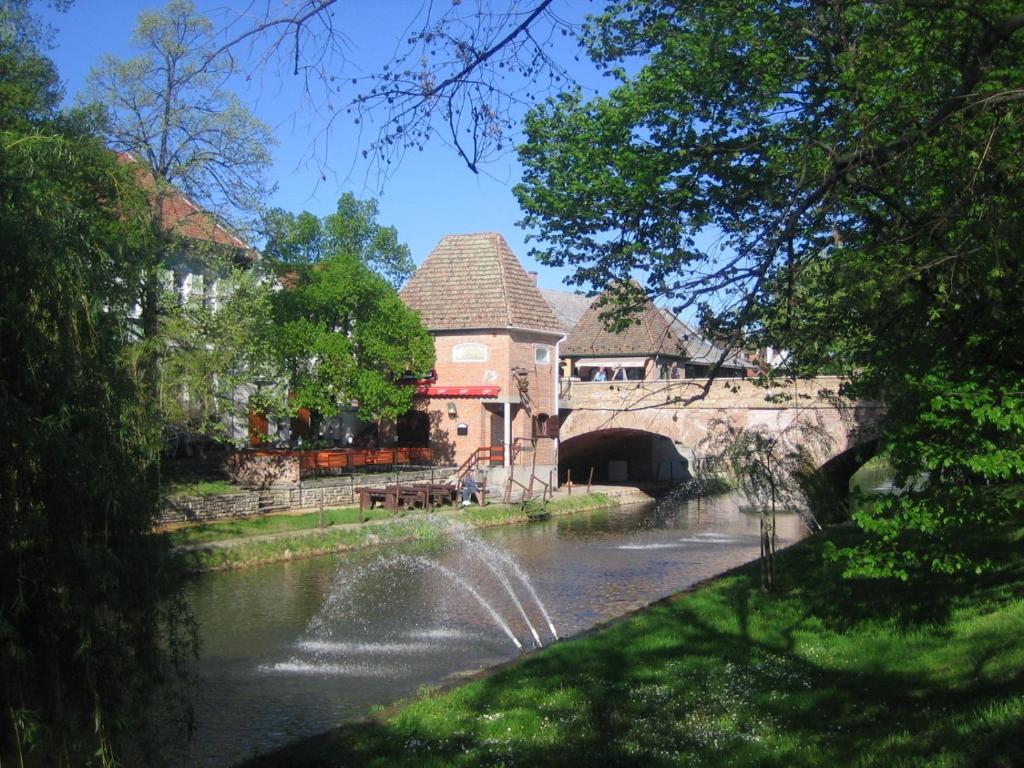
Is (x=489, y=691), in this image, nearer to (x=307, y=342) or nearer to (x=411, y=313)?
(x=307, y=342)

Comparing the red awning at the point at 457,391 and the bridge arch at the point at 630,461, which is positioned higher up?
the red awning at the point at 457,391

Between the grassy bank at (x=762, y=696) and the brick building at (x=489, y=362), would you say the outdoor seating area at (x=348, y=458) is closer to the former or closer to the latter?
the brick building at (x=489, y=362)

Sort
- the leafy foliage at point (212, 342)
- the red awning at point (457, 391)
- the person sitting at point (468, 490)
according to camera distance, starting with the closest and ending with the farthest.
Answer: the leafy foliage at point (212, 342), the person sitting at point (468, 490), the red awning at point (457, 391)

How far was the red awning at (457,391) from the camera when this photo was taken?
126ft

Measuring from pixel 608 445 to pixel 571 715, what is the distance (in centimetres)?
3930

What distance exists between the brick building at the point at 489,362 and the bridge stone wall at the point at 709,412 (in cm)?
137

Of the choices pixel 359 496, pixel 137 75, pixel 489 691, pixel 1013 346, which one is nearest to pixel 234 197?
pixel 137 75

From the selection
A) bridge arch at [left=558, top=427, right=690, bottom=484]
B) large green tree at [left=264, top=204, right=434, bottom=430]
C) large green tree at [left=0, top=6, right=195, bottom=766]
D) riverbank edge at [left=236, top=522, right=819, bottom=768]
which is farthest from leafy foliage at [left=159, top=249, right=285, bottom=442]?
bridge arch at [left=558, top=427, right=690, bottom=484]

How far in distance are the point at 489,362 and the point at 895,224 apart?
29.1 metres

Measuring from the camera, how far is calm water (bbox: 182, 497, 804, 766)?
12953 mm

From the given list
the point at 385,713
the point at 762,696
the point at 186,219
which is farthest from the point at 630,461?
the point at 762,696

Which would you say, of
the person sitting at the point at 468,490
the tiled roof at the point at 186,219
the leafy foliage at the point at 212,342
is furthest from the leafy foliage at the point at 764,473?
the person sitting at the point at 468,490

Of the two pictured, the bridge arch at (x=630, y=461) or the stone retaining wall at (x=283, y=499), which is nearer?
the stone retaining wall at (x=283, y=499)

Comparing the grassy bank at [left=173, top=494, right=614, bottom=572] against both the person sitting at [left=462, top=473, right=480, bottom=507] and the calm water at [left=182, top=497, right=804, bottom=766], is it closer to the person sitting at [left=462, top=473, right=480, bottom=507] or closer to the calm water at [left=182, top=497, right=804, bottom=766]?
the calm water at [left=182, top=497, right=804, bottom=766]
